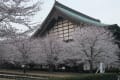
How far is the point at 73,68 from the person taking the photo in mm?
40594

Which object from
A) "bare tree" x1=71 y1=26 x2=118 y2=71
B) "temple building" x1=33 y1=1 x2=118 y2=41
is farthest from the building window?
"bare tree" x1=71 y1=26 x2=118 y2=71

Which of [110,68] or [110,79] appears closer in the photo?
[110,79]

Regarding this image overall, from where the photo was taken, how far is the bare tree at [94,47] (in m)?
29.7

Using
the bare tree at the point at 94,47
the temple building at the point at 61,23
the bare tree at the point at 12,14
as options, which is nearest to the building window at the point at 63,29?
the temple building at the point at 61,23

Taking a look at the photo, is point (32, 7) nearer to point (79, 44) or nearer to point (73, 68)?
point (79, 44)

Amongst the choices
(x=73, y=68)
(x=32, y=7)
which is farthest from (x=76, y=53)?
(x=32, y=7)

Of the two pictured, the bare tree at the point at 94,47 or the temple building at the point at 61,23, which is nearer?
the bare tree at the point at 94,47

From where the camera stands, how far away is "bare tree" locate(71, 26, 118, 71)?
97.4ft

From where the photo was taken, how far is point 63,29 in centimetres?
4694

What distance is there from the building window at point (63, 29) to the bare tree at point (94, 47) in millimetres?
11972

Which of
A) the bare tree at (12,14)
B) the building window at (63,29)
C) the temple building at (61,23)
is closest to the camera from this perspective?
the bare tree at (12,14)

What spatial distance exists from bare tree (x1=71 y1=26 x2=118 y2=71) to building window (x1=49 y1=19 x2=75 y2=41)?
1197cm

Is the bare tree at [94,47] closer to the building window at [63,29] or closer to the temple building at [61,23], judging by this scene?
the temple building at [61,23]

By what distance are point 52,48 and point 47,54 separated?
4.00ft
